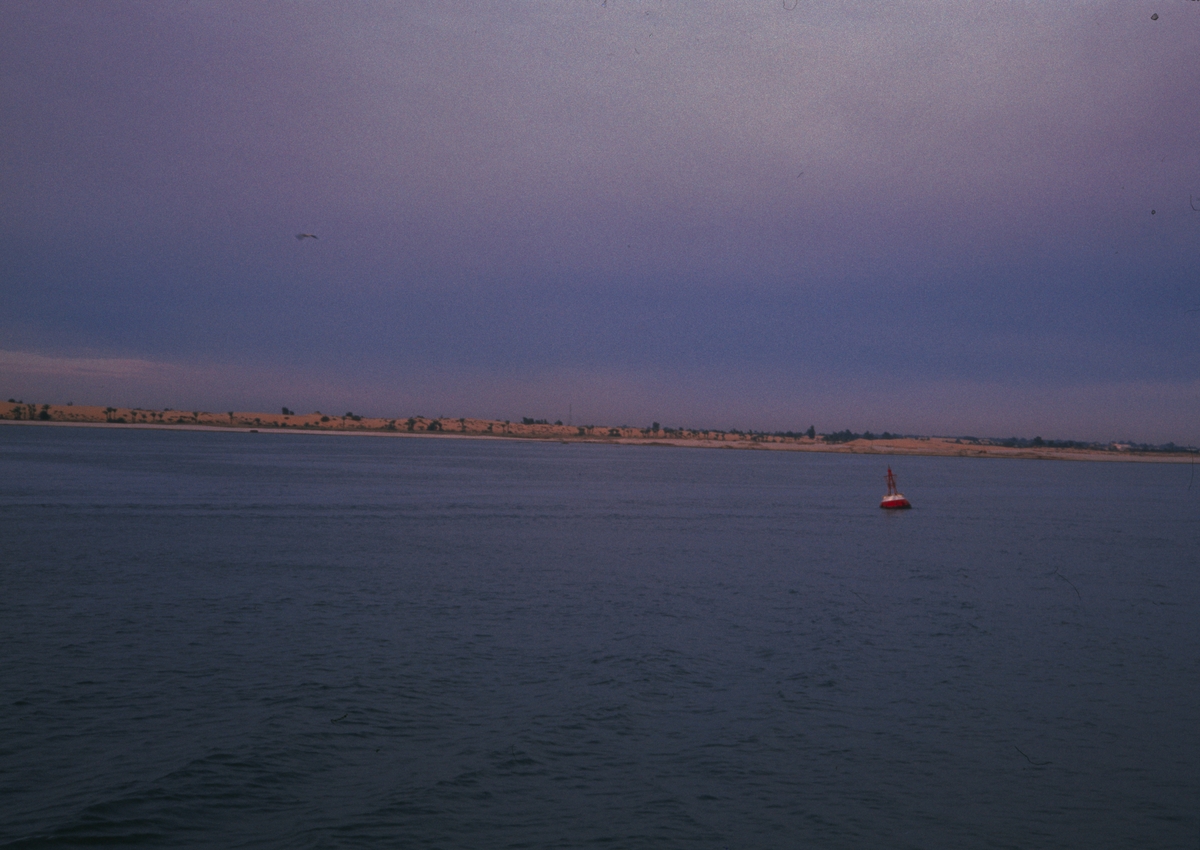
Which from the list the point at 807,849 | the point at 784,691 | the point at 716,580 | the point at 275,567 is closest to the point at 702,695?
the point at 784,691

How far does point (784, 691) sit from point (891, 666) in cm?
329

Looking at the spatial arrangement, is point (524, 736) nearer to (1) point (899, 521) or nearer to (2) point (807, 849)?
(2) point (807, 849)

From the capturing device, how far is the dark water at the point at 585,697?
1100cm

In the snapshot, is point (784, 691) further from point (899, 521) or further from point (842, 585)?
point (899, 521)

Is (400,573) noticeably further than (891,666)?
Yes

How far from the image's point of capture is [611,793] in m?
11.7

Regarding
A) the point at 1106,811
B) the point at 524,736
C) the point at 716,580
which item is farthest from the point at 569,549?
the point at 1106,811

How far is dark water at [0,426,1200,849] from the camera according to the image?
11000 millimetres

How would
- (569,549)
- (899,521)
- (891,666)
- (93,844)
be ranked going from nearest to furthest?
(93,844)
(891,666)
(569,549)
(899,521)

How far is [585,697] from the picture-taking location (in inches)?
618

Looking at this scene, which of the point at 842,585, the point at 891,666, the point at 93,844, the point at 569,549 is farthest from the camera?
the point at 569,549

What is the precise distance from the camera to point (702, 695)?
16000 millimetres

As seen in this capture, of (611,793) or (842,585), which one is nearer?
(611,793)

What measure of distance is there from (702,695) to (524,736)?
3.75m
